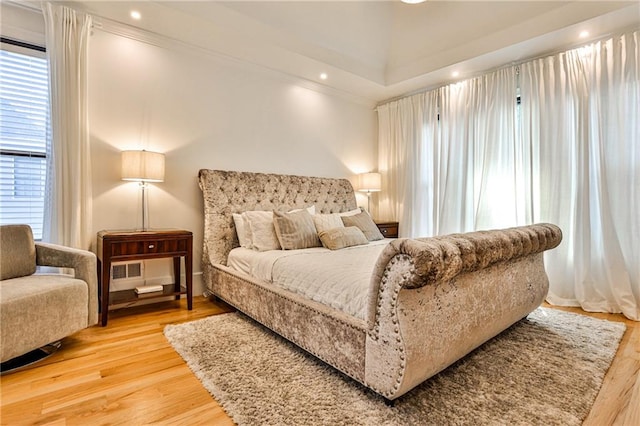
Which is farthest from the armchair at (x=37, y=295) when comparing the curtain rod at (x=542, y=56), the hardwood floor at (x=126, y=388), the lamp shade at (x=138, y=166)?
the curtain rod at (x=542, y=56)

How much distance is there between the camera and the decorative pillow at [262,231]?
10.2 ft

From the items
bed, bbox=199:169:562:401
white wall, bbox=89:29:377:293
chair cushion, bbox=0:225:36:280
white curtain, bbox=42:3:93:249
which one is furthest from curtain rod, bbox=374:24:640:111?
chair cushion, bbox=0:225:36:280

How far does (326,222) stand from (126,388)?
2.24 meters

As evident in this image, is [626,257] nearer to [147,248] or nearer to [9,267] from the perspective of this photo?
[147,248]

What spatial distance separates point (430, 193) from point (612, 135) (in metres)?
2.01

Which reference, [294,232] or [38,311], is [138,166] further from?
[294,232]

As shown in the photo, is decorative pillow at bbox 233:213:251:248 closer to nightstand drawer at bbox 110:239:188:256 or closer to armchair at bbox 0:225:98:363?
nightstand drawer at bbox 110:239:188:256

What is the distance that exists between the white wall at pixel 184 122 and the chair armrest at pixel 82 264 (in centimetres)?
63

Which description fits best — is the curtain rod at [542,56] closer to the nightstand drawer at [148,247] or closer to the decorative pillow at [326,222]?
the decorative pillow at [326,222]

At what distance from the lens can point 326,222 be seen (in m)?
3.44

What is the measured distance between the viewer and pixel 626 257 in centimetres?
296

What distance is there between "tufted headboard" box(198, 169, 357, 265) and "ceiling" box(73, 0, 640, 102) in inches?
55.6

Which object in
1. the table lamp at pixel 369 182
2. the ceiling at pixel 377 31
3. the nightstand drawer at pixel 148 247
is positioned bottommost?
the nightstand drawer at pixel 148 247

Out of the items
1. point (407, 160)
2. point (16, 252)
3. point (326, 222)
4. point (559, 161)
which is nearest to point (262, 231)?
point (326, 222)
